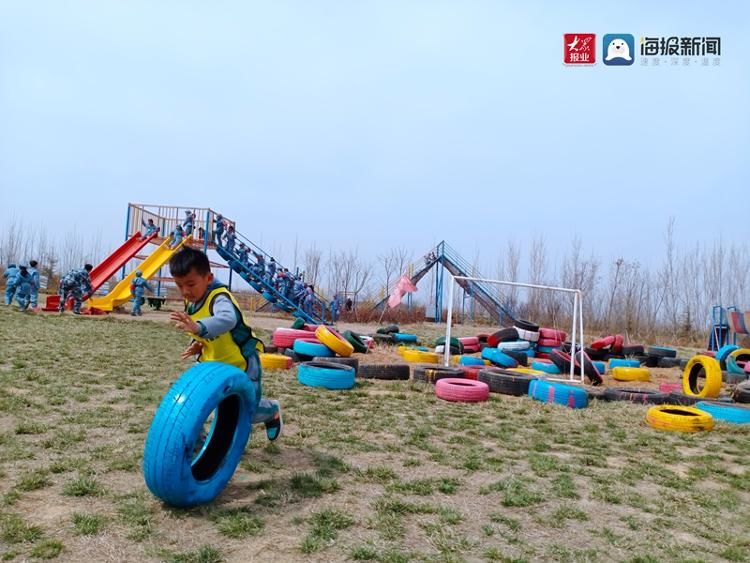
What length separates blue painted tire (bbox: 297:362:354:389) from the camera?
7.88 m

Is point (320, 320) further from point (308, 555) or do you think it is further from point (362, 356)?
point (308, 555)

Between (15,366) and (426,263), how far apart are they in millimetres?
26013

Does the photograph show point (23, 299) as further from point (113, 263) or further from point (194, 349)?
point (194, 349)

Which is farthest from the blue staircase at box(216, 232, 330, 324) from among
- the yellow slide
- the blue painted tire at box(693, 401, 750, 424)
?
the blue painted tire at box(693, 401, 750, 424)

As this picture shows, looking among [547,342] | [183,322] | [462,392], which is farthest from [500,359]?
[183,322]

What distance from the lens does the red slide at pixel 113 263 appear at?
18859 millimetres

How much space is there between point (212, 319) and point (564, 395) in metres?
5.76

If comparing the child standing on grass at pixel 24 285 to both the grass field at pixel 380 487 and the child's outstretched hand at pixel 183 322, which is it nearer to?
the grass field at pixel 380 487

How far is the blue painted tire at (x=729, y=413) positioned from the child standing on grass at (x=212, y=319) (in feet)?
19.8

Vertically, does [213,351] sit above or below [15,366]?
above

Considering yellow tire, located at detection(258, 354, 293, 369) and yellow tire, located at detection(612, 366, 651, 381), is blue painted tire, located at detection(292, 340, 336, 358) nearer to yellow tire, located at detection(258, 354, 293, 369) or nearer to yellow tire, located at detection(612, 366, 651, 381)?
yellow tire, located at detection(258, 354, 293, 369)

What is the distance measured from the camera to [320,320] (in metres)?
23.7

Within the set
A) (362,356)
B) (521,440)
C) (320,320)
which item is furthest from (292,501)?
(320,320)

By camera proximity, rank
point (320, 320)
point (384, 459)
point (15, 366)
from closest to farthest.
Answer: point (384, 459) < point (15, 366) < point (320, 320)
